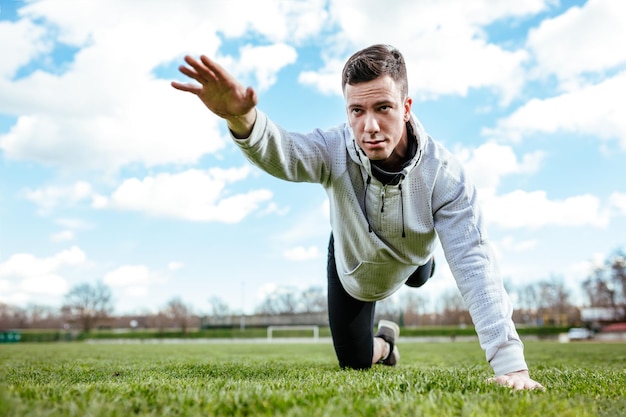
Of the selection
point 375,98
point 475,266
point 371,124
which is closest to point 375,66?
point 375,98

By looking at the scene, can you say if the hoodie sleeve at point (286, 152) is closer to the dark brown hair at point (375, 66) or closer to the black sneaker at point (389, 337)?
the dark brown hair at point (375, 66)

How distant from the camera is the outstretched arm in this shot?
2525mm

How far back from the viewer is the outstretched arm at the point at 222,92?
253 centimetres

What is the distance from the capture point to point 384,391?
259 cm

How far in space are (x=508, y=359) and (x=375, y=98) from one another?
1753 mm

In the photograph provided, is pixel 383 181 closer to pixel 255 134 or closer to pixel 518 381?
pixel 255 134

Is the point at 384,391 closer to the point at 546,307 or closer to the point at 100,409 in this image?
the point at 100,409

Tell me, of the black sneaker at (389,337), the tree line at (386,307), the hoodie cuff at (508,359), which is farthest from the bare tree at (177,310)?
the hoodie cuff at (508,359)

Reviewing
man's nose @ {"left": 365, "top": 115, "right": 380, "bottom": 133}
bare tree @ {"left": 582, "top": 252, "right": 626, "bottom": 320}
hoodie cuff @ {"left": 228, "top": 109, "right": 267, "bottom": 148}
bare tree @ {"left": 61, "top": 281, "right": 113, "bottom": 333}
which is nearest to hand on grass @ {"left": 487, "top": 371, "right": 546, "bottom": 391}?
man's nose @ {"left": 365, "top": 115, "right": 380, "bottom": 133}

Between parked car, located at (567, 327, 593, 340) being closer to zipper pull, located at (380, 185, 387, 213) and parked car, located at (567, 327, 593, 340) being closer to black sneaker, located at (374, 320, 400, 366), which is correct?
black sneaker, located at (374, 320, 400, 366)

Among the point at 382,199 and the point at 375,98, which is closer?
the point at 375,98

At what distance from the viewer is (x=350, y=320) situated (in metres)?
4.73

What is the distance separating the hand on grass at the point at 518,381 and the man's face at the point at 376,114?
1500 millimetres

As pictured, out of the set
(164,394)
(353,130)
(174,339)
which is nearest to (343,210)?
(353,130)
